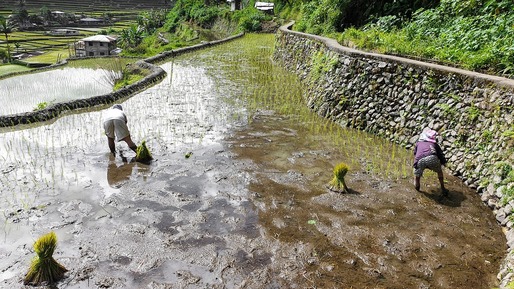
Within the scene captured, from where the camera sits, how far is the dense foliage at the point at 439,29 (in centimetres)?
722

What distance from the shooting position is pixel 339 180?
20.0 feet

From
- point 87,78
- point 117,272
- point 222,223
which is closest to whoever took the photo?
point 117,272

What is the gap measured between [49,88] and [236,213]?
13.6 m

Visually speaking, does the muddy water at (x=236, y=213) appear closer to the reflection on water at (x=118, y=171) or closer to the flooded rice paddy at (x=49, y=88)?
the reflection on water at (x=118, y=171)

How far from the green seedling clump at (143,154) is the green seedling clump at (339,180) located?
3832mm

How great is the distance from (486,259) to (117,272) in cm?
463

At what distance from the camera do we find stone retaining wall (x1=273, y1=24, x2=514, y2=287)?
5539mm

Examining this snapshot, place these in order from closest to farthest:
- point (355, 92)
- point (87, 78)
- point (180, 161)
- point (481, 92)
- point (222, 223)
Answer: point (222, 223)
point (481, 92)
point (180, 161)
point (355, 92)
point (87, 78)

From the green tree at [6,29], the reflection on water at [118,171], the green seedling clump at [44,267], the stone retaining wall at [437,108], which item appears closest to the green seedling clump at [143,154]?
the reflection on water at [118,171]

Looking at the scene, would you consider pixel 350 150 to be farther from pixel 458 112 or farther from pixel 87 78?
pixel 87 78

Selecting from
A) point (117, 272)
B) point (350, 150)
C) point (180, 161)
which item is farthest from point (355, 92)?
point (117, 272)

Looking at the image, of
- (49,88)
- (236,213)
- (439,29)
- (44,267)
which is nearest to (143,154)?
(236,213)

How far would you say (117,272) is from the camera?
14.1 ft

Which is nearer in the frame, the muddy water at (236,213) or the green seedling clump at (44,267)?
the green seedling clump at (44,267)
